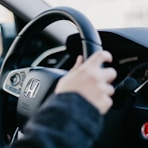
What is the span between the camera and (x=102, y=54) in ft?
2.55

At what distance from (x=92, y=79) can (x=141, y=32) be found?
0.69m

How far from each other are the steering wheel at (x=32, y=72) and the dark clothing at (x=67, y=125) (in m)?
0.25

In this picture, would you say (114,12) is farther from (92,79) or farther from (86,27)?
(92,79)

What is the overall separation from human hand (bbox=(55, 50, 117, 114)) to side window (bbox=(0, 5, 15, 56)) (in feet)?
3.97

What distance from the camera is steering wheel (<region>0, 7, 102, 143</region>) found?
1.02 meters

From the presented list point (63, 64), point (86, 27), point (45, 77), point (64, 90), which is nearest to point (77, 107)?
point (64, 90)

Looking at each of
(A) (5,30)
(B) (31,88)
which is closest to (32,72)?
(B) (31,88)

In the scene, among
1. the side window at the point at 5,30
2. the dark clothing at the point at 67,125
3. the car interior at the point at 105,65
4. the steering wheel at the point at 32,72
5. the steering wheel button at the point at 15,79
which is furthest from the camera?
the side window at the point at 5,30

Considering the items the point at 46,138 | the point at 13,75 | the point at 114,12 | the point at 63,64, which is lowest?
the point at 114,12

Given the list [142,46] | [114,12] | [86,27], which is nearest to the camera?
[86,27]

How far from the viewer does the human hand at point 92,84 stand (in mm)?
716

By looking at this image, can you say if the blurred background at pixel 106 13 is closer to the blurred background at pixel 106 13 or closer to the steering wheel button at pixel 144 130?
the blurred background at pixel 106 13

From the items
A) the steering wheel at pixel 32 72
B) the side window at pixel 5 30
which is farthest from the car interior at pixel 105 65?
the side window at pixel 5 30

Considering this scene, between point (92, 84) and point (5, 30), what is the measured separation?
1.31 metres
